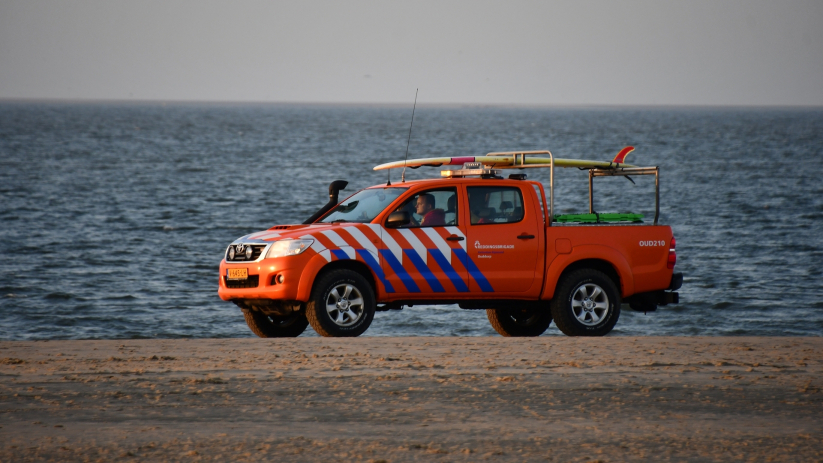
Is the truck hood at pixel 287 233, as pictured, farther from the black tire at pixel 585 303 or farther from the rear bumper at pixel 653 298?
the rear bumper at pixel 653 298

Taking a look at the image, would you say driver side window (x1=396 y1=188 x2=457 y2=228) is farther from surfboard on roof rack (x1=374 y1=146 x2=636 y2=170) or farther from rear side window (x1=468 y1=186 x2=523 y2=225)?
surfboard on roof rack (x1=374 y1=146 x2=636 y2=170)

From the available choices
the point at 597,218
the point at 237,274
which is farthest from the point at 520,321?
A: the point at 237,274

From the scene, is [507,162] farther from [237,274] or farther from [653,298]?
[237,274]

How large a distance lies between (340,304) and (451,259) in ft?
4.09

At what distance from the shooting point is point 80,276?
88.7 ft

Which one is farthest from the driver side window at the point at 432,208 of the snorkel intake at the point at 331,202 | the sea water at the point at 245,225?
the sea water at the point at 245,225

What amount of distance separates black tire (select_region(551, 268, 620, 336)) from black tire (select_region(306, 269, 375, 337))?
2059 millimetres

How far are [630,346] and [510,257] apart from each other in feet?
5.49

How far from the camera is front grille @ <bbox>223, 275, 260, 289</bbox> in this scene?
1112cm

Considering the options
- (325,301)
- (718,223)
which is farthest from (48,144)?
(325,301)

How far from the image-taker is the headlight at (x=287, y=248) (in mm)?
10984

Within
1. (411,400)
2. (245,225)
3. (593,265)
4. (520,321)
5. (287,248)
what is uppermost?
(287,248)

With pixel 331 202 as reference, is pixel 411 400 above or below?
below

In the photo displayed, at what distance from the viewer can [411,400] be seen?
310 inches
